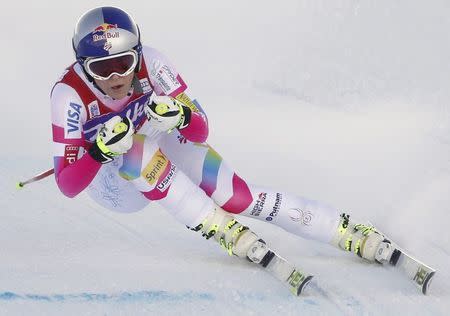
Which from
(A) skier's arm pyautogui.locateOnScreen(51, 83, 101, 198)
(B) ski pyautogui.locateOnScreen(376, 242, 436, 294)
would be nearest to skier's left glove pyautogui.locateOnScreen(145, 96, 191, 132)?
(A) skier's arm pyautogui.locateOnScreen(51, 83, 101, 198)

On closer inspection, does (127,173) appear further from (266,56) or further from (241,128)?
(266,56)

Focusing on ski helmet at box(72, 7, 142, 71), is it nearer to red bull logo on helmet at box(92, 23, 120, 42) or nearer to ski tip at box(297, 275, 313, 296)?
red bull logo on helmet at box(92, 23, 120, 42)

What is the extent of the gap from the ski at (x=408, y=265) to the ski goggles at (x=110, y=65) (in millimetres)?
1862

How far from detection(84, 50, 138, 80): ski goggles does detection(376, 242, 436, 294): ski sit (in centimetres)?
186

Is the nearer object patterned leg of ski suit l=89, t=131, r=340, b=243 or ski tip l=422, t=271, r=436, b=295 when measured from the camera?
ski tip l=422, t=271, r=436, b=295

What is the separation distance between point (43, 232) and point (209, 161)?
1.26m

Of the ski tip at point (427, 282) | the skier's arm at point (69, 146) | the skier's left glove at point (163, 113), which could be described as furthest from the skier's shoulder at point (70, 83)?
the ski tip at point (427, 282)

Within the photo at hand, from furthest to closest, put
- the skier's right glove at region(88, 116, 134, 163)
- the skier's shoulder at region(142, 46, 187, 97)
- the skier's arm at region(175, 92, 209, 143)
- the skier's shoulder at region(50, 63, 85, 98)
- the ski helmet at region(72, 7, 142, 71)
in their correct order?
the skier's shoulder at region(142, 46, 187, 97), the skier's arm at region(175, 92, 209, 143), the skier's shoulder at region(50, 63, 85, 98), the ski helmet at region(72, 7, 142, 71), the skier's right glove at region(88, 116, 134, 163)

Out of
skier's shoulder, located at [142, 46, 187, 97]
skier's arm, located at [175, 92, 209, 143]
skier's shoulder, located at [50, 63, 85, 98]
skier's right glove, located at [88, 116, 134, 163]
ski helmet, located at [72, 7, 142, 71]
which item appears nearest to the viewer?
skier's right glove, located at [88, 116, 134, 163]

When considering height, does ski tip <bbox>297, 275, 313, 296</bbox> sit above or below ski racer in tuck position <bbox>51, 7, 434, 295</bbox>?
below

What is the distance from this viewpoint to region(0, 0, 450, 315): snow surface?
3.70 metres

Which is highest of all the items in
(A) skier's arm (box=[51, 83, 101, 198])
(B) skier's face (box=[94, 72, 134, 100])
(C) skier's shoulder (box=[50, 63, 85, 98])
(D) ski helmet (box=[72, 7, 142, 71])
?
(D) ski helmet (box=[72, 7, 142, 71])

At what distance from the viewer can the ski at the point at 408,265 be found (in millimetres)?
3803

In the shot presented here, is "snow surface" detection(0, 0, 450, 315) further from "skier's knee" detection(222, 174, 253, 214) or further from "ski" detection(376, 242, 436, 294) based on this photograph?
"skier's knee" detection(222, 174, 253, 214)
